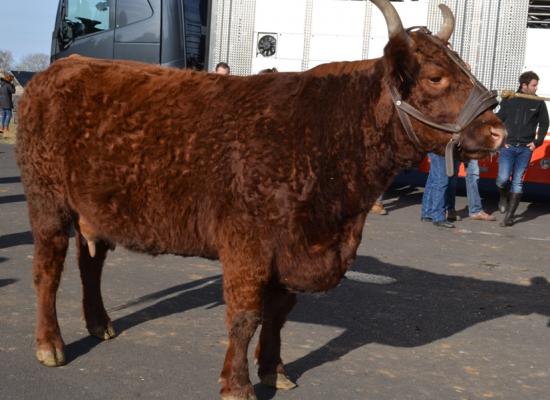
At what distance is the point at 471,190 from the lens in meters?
11.6

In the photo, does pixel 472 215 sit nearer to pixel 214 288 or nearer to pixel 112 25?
pixel 214 288

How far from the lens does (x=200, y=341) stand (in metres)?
5.41

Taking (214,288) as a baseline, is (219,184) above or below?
above

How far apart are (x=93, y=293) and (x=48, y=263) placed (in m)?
0.53

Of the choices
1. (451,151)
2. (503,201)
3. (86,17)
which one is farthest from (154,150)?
(86,17)

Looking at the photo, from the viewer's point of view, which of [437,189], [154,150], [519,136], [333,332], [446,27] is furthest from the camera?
[519,136]

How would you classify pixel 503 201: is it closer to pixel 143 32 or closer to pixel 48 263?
pixel 143 32

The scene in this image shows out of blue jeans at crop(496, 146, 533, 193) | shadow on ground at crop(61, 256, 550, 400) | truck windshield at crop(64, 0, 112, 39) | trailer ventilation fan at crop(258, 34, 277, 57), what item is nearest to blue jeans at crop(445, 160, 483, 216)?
blue jeans at crop(496, 146, 533, 193)

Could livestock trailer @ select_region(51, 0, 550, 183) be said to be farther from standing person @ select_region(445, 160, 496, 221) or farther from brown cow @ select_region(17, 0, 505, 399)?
brown cow @ select_region(17, 0, 505, 399)

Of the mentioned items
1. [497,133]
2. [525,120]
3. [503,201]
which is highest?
[497,133]

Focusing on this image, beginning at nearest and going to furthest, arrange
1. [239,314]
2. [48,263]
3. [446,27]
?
[239,314]
[446,27]
[48,263]

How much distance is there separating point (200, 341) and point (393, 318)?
1.57m

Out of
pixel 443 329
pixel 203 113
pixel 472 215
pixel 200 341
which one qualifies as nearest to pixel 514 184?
pixel 472 215

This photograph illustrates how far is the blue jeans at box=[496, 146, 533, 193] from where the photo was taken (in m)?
11.5
